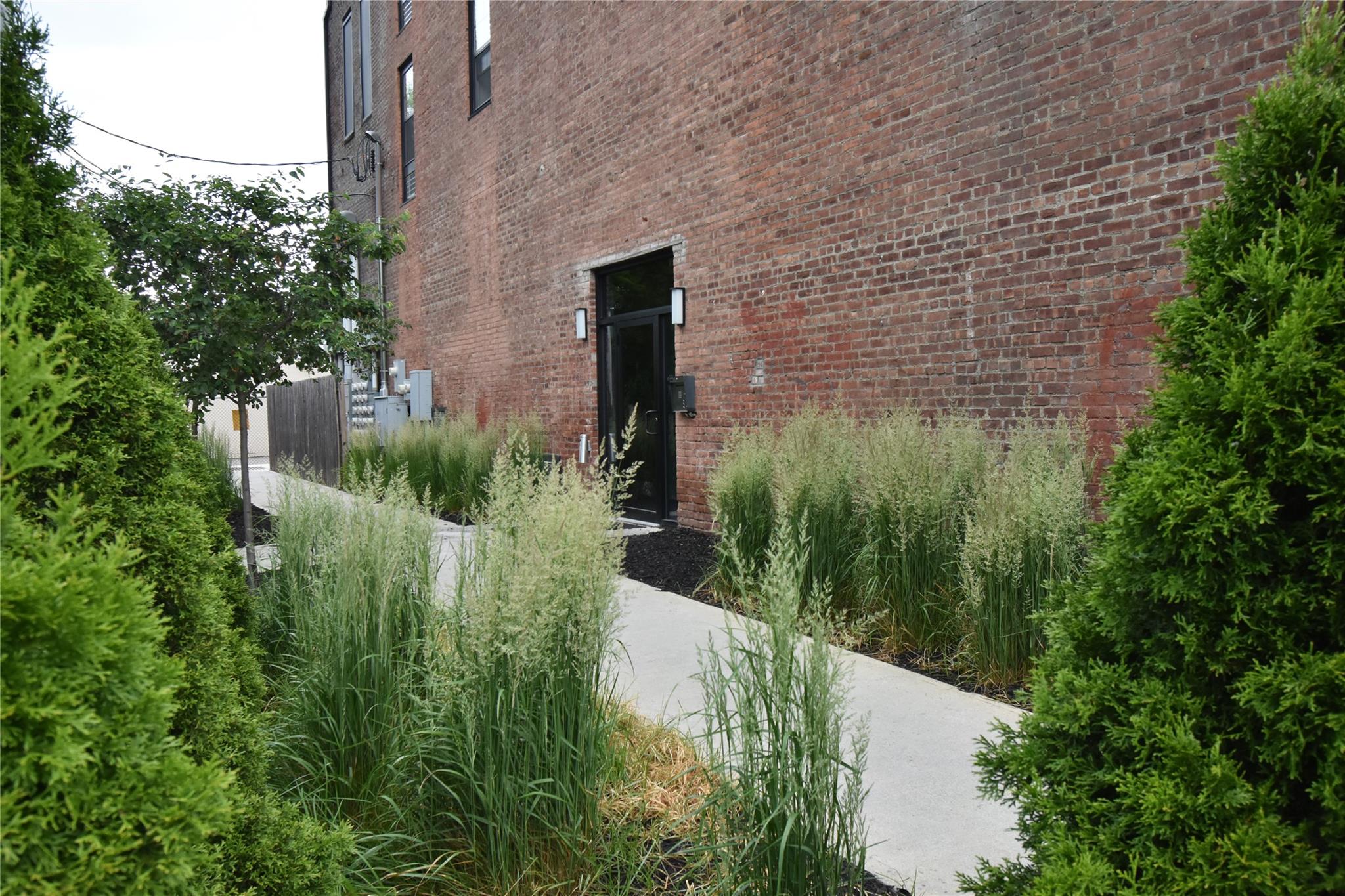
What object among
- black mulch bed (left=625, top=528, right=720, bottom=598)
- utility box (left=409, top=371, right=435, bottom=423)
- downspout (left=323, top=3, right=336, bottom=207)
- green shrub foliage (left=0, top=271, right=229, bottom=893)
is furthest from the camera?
downspout (left=323, top=3, right=336, bottom=207)

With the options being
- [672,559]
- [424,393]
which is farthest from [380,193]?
[672,559]

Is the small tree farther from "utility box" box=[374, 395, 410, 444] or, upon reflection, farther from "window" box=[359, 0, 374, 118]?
"window" box=[359, 0, 374, 118]

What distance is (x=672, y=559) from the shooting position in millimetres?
7754

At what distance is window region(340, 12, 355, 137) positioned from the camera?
20.9 m

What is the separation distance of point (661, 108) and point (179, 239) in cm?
515

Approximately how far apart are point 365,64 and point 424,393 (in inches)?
355

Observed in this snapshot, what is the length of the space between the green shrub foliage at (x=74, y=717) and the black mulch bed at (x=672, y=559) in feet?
15.8

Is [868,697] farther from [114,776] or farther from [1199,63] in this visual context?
[1199,63]

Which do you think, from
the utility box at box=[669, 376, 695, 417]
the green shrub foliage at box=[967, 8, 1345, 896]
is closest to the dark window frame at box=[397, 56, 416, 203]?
the utility box at box=[669, 376, 695, 417]

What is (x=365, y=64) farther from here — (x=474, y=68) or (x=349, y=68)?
(x=474, y=68)

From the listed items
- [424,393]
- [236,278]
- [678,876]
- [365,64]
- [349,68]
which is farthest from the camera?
[349,68]

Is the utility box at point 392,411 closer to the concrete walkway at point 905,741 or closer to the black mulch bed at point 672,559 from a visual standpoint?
the black mulch bed at point 672,559

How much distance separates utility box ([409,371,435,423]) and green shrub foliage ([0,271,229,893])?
48.6ft

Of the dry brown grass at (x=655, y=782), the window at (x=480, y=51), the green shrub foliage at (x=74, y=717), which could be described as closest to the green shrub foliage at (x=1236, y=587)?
the dry brown grass at (x=655, y=782)
